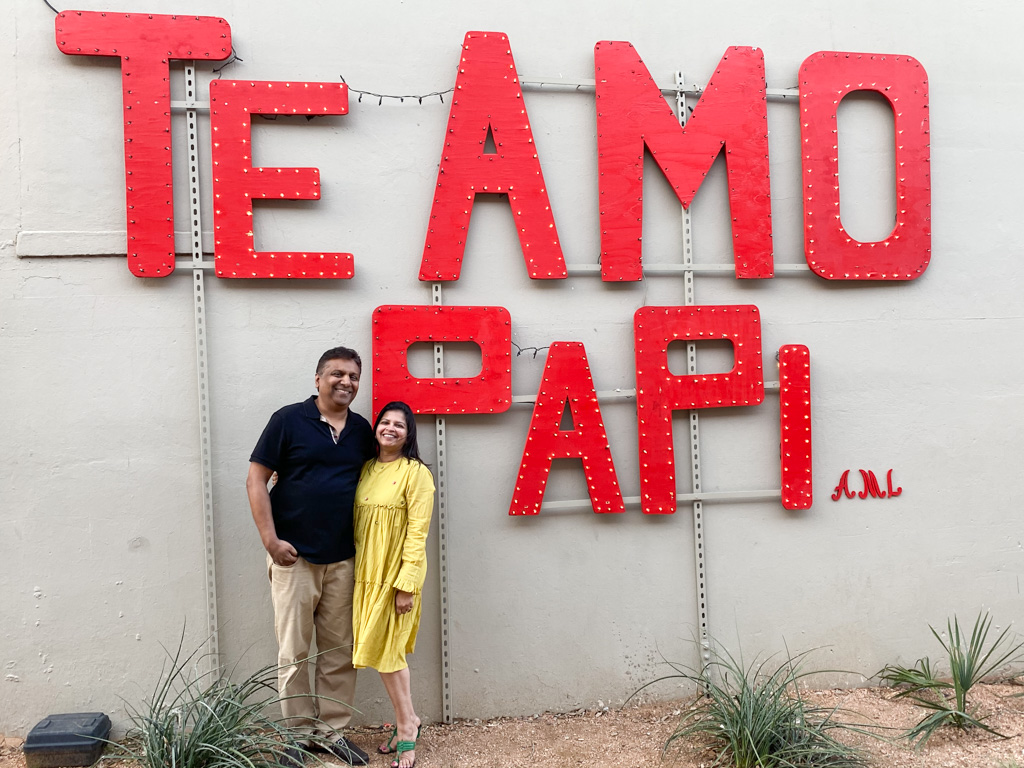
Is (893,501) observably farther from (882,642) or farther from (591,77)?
(591,77)

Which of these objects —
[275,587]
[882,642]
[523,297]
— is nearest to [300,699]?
[275,587]

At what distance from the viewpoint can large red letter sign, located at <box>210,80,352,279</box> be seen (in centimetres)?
327

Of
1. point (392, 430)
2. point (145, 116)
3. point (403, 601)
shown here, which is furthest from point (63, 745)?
point (145, 116)

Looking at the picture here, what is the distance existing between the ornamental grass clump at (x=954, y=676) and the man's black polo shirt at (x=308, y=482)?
2618 millimetres

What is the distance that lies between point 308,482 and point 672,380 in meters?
1.75

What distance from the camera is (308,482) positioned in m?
Answer: 2.97

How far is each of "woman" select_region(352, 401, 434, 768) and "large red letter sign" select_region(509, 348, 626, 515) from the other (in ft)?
2.10

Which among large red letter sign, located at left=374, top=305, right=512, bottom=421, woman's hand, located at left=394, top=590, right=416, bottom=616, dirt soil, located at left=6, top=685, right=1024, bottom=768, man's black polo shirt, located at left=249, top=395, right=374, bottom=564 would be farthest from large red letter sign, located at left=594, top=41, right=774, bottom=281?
dirt soil, located at left=6, top=685, right=1024, bottom=768

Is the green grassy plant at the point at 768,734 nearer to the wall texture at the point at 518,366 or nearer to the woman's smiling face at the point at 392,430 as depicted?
the wall texture at the point at 518,366

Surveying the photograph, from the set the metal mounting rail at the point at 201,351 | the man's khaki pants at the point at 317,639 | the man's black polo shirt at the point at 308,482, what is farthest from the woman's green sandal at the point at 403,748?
the metal mounting rail at the point at 201,351

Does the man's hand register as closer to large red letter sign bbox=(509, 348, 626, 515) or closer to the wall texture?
the wall texture

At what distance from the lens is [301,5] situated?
3.40 meters

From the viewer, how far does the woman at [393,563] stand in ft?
9.50

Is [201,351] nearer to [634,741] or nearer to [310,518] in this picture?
[310,518]
